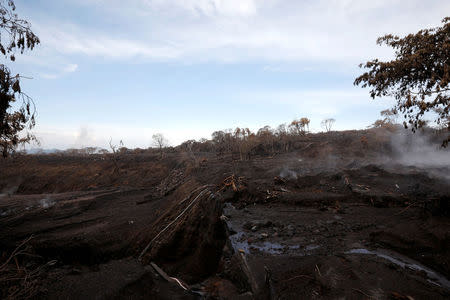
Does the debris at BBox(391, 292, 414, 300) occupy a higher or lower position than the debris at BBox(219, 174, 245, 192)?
lower

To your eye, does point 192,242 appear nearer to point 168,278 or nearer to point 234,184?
point 168,278

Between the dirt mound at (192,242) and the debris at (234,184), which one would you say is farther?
the debris at (234,184)

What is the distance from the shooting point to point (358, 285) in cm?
366

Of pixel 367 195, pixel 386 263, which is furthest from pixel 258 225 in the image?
pixel 367 195

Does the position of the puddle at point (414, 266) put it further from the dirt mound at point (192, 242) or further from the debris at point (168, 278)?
the debris at point (168, 278)

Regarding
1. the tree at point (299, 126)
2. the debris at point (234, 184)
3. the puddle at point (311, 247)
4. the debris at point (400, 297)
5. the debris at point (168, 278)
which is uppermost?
the tree at point (299, 126)

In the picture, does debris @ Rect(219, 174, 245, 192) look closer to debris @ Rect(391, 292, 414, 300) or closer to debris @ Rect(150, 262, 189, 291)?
debris @ Rect(150, 262, 189, 291)

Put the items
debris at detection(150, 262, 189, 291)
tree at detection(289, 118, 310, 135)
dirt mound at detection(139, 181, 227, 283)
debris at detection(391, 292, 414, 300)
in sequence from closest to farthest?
1. debris at detection(391, 292, 414, 300)
2. debris at detection(150, 262, 189, 291)
3. dirt mound at detection(139, 181, 227, 283)
4. tree at detection(289, 118, 310, 135)

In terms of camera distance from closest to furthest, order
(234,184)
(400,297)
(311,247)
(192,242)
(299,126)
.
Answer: (400,297)
(311,247)
(192,242)
(234,184)
(299,126)

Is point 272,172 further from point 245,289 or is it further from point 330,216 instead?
point 245,289

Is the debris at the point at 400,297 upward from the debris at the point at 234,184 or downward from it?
downward

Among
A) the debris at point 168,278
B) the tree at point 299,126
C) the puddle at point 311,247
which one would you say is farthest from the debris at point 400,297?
the tree at point 299,126

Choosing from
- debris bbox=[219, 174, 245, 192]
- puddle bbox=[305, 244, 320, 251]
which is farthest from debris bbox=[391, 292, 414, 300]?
debris bbox=[219, 174, 245, 192]

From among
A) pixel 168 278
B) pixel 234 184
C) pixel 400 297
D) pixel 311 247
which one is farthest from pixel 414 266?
pixel 234 184
